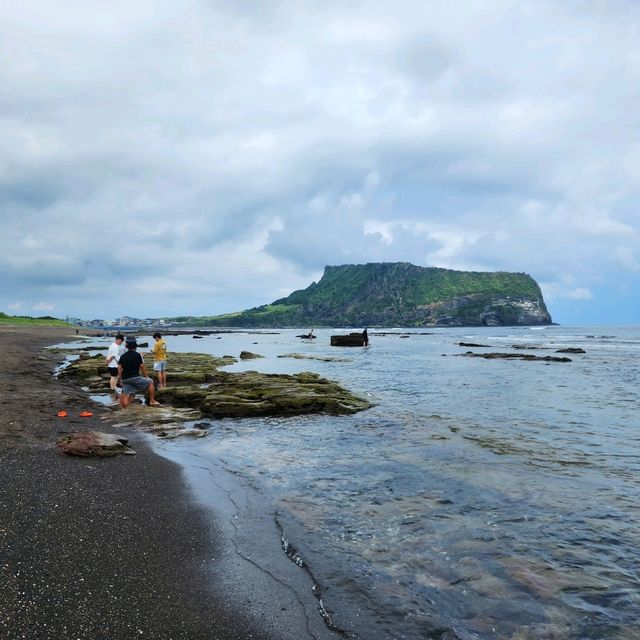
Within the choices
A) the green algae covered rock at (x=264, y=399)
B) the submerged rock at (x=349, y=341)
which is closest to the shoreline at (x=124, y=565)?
the green algae covered rock at (x=264, y=399)

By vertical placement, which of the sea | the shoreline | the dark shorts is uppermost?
the dark shorts

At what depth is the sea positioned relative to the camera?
19.7ft

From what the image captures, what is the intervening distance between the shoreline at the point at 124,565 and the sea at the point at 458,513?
106 centimetres

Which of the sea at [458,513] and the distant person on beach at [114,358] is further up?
the distant person on beach at [114,358]

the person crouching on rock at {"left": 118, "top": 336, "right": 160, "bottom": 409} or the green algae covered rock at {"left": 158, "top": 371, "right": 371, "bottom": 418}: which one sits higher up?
the person crouching on rock at {"left": 118, "top": 336, "right": 160, "bottom": 409}

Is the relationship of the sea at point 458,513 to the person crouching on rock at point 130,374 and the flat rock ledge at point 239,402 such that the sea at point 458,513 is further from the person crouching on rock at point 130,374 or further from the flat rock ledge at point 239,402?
the person crouching on rock at point 130,374

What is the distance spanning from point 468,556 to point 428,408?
15.2m

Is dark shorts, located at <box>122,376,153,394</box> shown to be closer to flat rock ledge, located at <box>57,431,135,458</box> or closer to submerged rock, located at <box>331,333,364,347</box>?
flat rock ledge, located at <box>57,431,135,458</box>

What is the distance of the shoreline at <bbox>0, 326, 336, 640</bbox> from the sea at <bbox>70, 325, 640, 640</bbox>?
1060mm

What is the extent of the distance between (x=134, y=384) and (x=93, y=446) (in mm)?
8599

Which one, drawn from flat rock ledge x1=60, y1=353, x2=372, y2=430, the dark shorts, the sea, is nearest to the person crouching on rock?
the dark shorts

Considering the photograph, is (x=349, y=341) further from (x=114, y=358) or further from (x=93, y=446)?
(x=93, y=446)

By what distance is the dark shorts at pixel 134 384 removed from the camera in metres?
20.0

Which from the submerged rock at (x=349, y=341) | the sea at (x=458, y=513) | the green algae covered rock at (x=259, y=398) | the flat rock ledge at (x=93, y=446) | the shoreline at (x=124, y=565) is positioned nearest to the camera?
the shoreline at (x=124, y=565)
